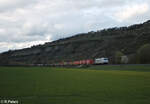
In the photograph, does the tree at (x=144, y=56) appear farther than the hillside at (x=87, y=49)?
No

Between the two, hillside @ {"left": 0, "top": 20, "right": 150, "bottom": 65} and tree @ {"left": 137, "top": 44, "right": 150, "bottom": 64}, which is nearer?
tree @ {"left": 137, "top": 44, "right": 150, "bottom": 64}

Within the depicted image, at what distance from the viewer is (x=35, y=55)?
147750mm

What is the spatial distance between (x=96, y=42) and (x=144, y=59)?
56.3 meters

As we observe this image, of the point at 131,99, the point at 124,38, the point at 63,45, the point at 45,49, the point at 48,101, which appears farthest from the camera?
the point at 45,49

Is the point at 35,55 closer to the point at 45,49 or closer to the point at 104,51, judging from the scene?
the point at 45,49

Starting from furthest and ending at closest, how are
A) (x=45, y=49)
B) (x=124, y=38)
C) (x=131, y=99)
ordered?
(x=45, y=49) → (x=124, y=38) → (x=131, y=99)

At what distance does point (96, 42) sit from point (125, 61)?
2108 inches

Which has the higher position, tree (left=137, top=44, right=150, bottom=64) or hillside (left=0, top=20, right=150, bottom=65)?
hillside (left=0, top=20, right=150, bottom=65)

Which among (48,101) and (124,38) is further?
(124,38)

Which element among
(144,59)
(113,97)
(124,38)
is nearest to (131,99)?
(113,97)

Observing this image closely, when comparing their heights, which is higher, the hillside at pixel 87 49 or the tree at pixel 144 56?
the hillside at pixel 87 49

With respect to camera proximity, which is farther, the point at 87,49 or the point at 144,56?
the point at 87,49

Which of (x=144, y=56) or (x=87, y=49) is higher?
(x=87, y=49)

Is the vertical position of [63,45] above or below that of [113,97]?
above
